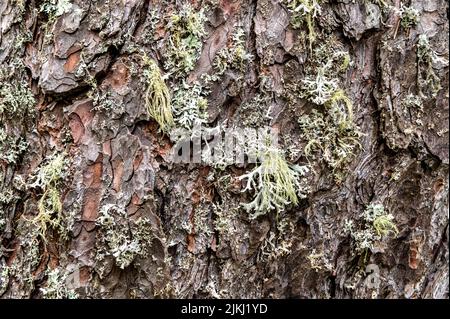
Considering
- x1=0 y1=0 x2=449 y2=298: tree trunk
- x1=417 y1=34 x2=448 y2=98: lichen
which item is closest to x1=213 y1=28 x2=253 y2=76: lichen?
x1=0 y1=0 x2=449 y2=298: tree trunk

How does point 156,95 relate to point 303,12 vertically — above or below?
below

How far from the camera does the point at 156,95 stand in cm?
165

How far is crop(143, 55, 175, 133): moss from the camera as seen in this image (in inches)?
65.1

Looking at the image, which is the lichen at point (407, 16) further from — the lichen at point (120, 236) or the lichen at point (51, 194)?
the lichen at point (51, 194)

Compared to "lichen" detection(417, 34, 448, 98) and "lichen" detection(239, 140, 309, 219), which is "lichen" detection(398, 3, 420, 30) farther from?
"lichen" detection(239, 140, 309, 219)

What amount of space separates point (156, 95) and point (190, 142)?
20 cm

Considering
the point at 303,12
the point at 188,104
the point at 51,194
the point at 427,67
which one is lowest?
the point at 51,194

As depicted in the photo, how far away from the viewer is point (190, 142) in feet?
5.57

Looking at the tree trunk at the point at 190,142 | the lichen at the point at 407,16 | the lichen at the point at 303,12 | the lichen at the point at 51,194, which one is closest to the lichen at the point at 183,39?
the tree trunk at the point at 190,142

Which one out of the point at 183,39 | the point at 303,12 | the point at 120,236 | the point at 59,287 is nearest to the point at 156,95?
the point at 183,39

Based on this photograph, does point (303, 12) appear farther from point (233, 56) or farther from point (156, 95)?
point (156, 95)

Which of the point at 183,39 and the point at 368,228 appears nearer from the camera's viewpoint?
the point at 183,39

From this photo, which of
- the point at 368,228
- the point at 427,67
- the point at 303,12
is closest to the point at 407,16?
the point at 427,67

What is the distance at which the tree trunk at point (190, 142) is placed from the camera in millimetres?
1661
